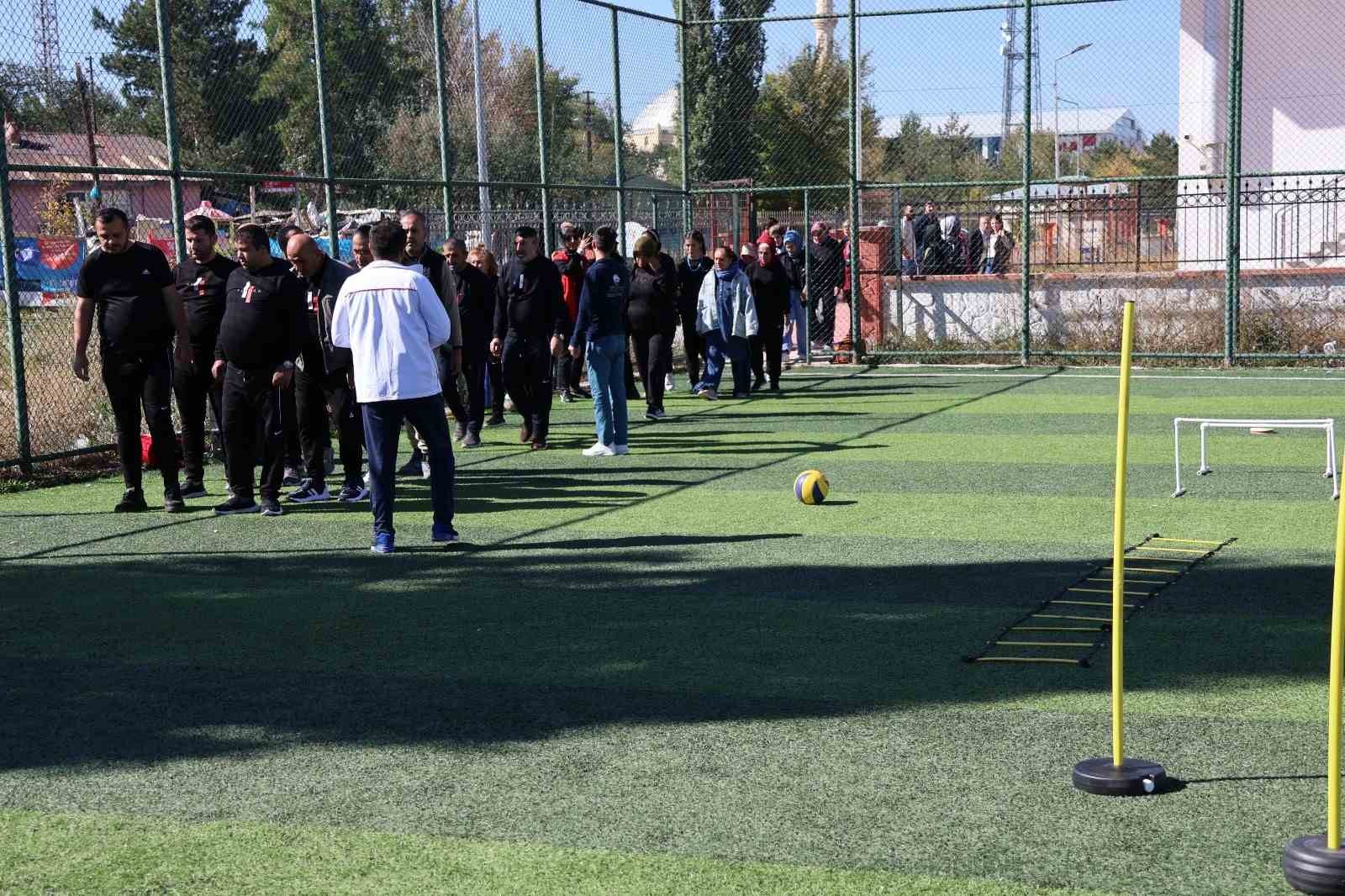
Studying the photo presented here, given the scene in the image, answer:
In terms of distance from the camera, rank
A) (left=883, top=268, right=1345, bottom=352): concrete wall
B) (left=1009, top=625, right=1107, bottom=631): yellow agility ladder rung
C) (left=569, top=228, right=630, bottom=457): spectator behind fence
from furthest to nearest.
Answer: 1. (left=883, top=268, right=1345, bottom=352): concrete wall
2. (left=569, top=228, right=630, bottom=457): spectator behind fence
3. (left=1009, top=625, right=1107, bottom=631): yellow agility ladder rung

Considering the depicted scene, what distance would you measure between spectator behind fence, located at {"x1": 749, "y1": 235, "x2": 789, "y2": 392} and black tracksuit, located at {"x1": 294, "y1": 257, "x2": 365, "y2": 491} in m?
7.88

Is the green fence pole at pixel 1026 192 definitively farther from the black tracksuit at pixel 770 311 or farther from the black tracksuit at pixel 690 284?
the black tracksuit at pixel 690 284

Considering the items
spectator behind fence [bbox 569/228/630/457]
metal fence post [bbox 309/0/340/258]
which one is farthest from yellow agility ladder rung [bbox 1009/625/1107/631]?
metal fence post [bbox 309/0/340/258]

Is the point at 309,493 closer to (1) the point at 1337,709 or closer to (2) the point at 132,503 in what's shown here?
(2) the point at 132,503

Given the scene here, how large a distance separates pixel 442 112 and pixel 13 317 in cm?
581

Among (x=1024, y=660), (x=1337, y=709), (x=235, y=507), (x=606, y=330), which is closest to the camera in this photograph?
(x=1337, y=709)

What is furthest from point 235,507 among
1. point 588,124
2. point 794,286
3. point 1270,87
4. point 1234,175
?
point 1270,87

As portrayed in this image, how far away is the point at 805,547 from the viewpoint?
918cm

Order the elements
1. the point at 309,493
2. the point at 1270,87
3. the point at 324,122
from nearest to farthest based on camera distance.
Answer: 1. the point at 309,493
2. the point at 324,122
3. the point at 1270,87

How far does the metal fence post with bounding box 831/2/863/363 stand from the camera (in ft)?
70.6

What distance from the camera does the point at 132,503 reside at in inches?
433

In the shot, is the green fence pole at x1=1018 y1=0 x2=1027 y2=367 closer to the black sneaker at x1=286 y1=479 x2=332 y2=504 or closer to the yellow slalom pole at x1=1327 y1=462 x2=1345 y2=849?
the black sneaker at x1=286 y1=479 x2=332 y2=504

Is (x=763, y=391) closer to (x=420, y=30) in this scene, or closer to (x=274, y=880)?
(x=420, y=30)

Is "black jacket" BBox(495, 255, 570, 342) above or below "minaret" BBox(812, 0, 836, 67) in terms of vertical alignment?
below
